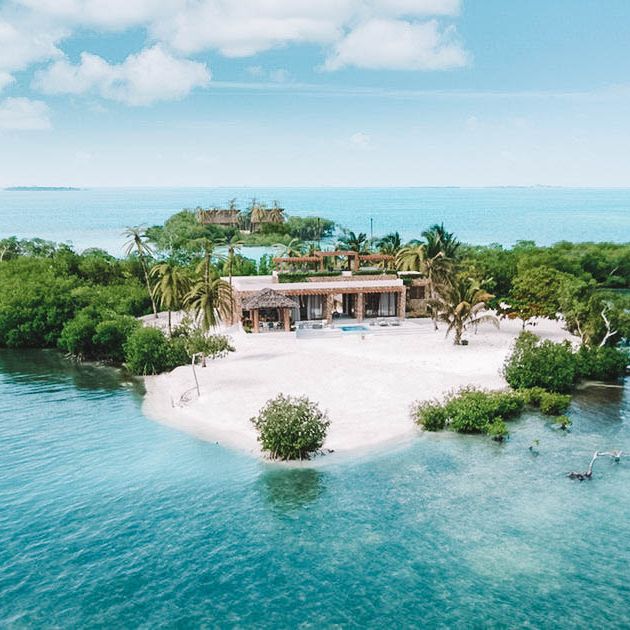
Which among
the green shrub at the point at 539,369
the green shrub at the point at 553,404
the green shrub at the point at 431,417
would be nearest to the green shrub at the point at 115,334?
the green shrub at the point at 431,417

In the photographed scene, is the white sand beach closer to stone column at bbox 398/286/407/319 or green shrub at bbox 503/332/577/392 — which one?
green shrub at bbox 503/332/577/392

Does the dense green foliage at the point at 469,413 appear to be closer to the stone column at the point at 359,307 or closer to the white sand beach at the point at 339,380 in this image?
the white sand beach at the point at 339,380

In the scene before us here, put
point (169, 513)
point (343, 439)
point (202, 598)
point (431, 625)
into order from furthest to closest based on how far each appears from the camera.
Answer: point (343, 439)
point (169, 513)
point (202, 598)
point (431, 625)

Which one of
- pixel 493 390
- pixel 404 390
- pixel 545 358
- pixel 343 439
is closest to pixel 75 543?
pixel 343 439

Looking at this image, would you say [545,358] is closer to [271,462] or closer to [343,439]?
[343,439]

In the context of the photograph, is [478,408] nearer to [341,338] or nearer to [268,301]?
[341,338]

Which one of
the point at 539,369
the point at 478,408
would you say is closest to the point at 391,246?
the point at 539,369

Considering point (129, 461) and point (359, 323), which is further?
point (359, 323)
